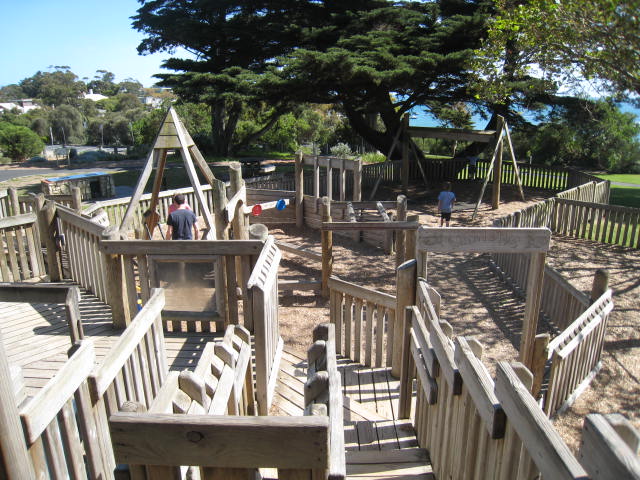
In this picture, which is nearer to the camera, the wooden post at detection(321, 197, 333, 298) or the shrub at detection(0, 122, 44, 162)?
the wooden post at detection(321, 197, 333, 298)

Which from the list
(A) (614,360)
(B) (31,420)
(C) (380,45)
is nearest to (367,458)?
(B) (31,420)

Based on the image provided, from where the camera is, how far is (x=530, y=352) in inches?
210

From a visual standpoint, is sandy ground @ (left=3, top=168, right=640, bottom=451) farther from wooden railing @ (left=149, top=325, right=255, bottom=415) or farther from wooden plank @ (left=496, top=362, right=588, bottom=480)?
wooden railing @ (left=149, top=325, right=255, bottom=415)

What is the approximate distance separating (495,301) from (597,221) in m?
6.06

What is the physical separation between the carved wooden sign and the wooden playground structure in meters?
0.01

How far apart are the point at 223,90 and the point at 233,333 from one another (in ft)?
60.6

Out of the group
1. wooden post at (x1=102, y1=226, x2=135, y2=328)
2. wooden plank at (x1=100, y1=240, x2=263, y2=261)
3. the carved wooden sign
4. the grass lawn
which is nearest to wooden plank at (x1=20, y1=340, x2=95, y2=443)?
wooden plank at (x1=100, y1=240, x2=263, y2=261)

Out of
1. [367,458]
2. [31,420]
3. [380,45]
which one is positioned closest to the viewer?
[31,420]

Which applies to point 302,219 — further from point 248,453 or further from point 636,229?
point 248,453

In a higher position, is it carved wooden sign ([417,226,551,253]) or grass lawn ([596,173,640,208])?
carved wooden sign ([417,226,551,253])

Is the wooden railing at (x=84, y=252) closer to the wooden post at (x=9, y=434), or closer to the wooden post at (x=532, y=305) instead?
the wooden post at (x=9, y=434)

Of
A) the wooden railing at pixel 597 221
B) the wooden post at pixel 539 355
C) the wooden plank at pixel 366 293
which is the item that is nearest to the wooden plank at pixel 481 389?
the wooden plank at pixel 366 293

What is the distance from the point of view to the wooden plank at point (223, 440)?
5.79 feet

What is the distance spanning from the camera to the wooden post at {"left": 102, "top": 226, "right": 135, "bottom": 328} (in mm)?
5254
